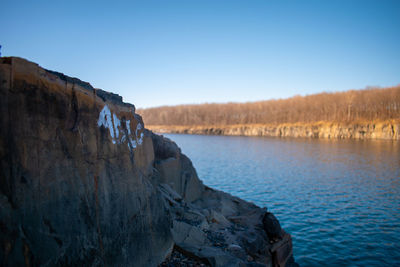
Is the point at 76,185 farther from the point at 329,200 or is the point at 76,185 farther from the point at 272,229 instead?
the point at 329,200

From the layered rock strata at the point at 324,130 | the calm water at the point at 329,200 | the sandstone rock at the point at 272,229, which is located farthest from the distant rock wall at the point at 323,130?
the sandstone rock at the point at 272,229

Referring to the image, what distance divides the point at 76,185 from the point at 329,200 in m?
16.8

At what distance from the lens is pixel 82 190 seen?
14.4 feet

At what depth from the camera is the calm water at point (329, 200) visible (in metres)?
10.8

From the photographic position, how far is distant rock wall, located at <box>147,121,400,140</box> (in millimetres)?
65775

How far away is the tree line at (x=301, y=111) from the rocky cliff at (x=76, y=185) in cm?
8477

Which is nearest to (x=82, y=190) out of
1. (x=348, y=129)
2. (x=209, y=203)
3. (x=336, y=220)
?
(x=209, y=203)

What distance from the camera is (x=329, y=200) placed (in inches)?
675

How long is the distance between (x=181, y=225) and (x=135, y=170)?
246 centimetres

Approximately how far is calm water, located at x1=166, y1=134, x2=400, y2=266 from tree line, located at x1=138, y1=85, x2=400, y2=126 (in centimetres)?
6023

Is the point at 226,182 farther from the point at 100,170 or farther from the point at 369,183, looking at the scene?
the point at 100,170

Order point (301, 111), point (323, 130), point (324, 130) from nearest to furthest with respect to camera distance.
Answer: point (324, 130), point (323, 130), point (301, 111)

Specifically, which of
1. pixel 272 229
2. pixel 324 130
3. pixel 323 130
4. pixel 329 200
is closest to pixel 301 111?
pixel 323 130

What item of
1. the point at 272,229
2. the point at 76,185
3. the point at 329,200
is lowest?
the point at 329,200
